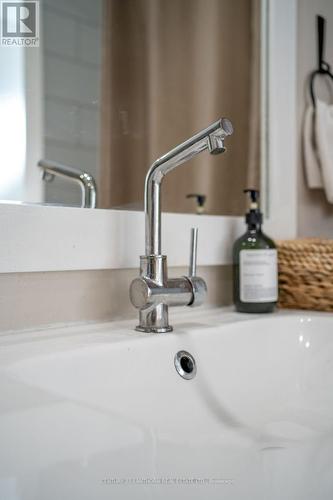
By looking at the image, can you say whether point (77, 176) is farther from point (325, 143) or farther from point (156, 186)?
point (325, 143)

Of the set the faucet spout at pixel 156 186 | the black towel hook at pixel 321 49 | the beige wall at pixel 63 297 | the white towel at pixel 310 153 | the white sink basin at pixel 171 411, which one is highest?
the black towel hook at pixel 321 49

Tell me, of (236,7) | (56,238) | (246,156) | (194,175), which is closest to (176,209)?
(194,175)

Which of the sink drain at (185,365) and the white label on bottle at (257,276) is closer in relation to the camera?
the sink drain at (185,365)

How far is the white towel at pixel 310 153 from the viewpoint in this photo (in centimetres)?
117

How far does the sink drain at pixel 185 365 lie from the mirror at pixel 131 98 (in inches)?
9.9

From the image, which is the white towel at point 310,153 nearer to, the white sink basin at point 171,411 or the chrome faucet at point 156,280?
the white sink basin at point 171,411

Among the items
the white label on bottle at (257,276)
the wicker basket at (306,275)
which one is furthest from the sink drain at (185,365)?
the wicker basket at (306,275)

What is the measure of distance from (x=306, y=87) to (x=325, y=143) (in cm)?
13

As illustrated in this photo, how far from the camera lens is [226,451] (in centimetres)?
56

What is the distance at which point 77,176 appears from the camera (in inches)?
31.5

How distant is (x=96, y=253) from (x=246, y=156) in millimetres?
520

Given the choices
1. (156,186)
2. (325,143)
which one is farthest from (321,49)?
(156,186)

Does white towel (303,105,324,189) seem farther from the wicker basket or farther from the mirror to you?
the wicker basket

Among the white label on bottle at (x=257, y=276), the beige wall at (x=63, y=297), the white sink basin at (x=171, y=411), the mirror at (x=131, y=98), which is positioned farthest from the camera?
the white label on bottle at (x=257, y=276)
